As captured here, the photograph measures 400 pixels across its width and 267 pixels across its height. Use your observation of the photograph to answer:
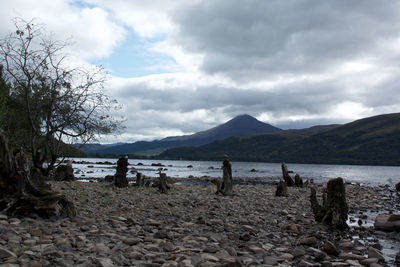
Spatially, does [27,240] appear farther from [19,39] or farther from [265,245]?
[19,39]

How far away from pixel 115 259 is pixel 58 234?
258 cm

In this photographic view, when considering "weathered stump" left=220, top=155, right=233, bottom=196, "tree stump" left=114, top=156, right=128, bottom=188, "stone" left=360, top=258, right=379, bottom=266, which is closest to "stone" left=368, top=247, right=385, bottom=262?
"stone" left=360, top=258, right=379, bottom=266

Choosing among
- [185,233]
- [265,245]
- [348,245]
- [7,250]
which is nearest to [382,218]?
[348,245]

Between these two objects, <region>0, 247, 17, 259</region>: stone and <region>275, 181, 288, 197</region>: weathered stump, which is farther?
<region>275, 181, 288, 197</region>: weathered stump

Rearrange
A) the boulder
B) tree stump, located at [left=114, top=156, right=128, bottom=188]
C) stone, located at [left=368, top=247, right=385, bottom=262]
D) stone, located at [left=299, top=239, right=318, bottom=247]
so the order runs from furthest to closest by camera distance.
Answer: tree stump, located at [left=114, top=156, right=128, bottom=188], the boulder, stone, located at [left=299, top=239, right=318, bottom=247], stone, located at [left=368, top=247, right=385, bottom=262]

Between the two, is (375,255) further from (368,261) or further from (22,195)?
(22,195)

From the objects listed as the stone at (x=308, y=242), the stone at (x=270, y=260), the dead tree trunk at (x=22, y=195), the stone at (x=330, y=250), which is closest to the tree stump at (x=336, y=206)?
the stone at (x=308, y=242)

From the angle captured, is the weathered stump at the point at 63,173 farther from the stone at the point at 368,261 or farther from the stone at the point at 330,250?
the stone at the point at 368,261

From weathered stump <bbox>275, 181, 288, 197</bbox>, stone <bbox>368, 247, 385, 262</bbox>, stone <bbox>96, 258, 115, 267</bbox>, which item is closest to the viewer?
stone <bbox>96, 258, 115, 267</bbox>

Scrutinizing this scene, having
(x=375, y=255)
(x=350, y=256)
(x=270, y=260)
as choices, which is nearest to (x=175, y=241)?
(x=270, y=260)

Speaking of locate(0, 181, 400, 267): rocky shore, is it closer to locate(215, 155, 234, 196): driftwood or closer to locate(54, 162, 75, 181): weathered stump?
locate(215, 155, 234, 196): driftwood

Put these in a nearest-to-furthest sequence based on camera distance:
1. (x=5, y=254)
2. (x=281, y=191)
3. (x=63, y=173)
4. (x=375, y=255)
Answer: (x=5, y=254) < (x=375, y=255) < (x=281, y=191) < (x=63, y=173)

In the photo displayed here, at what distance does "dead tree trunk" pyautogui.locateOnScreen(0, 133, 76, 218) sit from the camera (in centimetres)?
1048

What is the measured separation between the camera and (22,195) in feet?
35.2
